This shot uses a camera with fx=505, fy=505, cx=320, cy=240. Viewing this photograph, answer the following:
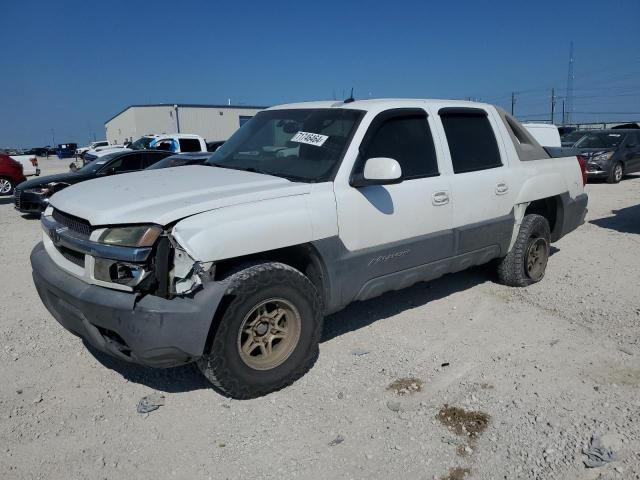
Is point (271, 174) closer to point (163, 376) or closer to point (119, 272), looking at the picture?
point (119, 272)

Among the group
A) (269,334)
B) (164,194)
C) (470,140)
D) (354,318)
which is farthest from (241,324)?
(470,140)

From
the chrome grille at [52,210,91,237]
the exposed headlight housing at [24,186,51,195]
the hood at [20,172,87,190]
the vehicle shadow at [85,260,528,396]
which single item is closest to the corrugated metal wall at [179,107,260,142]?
the hood at [20,172,87,190]

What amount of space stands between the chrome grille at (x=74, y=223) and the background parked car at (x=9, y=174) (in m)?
12.5

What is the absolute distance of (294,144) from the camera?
13.0ft

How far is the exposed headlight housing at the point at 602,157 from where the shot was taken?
A: 14492mm

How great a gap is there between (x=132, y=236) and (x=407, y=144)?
2.25 metres

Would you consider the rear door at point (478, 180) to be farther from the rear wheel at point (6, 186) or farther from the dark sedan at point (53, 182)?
the rear wheel at point (6, 186)

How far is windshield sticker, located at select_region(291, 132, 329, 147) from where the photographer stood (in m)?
3.80

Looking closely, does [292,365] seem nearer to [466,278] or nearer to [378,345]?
[378,345]

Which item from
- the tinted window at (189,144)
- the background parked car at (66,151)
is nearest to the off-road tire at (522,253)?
the tinted window at (189,144)

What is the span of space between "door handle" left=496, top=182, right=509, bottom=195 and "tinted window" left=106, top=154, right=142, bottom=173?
28.5ft

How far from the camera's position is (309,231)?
10.9ft

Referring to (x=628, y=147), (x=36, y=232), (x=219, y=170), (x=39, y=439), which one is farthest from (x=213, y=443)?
(x=628, y=147)

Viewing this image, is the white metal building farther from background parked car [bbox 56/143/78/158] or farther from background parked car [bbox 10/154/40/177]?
background parked car [bbox 10/154/40/177]
